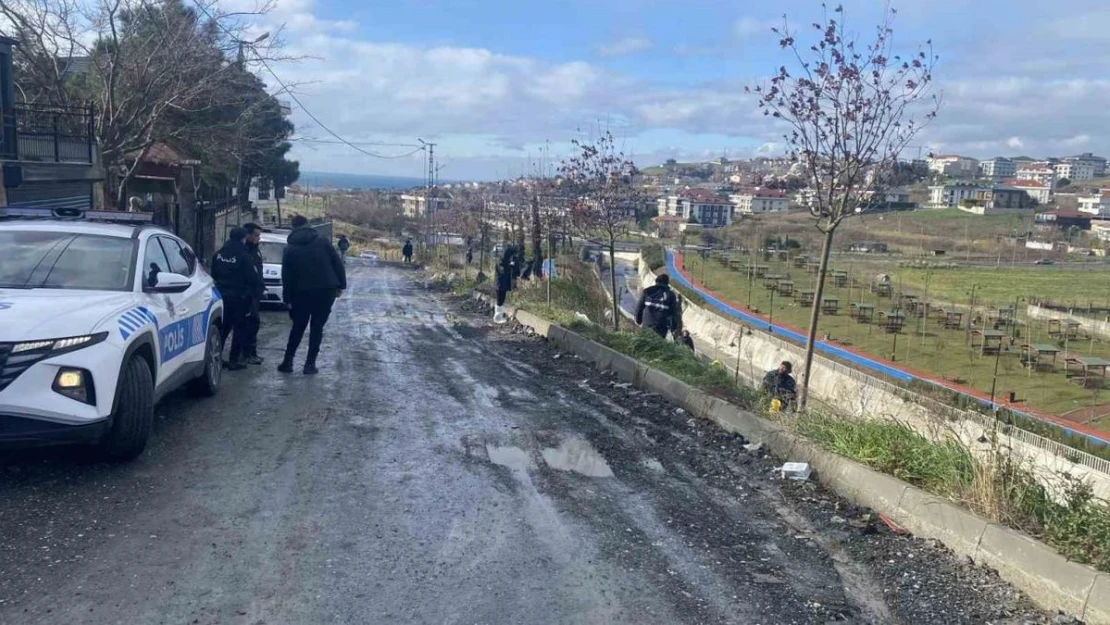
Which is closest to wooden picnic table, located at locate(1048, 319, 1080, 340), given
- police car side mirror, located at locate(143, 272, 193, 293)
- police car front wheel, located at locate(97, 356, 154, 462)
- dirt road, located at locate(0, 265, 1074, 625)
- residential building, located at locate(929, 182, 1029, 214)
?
dirt road, located at locate(0, 265, 1074, 625)

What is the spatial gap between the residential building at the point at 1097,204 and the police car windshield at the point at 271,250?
106906 millimetres

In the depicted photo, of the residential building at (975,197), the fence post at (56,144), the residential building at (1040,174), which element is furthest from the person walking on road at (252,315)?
the residential building at (1040,174)

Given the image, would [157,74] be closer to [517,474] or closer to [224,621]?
[517,474]

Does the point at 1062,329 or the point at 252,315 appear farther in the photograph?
the point at 1062,329

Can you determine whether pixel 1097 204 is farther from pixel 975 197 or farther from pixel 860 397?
pixel 860 397

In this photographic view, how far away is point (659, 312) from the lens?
1327 centimetres

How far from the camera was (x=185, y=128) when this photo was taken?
744 inches

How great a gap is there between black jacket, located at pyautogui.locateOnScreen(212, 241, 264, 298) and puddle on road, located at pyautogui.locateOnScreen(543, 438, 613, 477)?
14.9 feet

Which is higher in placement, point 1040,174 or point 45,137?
point 1040,174

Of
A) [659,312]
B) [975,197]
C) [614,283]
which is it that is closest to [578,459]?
[659,312]

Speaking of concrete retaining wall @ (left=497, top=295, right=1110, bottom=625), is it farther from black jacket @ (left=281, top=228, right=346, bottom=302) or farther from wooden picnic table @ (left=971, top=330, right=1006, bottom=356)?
wooden picnic table @ (left=971, top=330, right=1006, bottom=356)

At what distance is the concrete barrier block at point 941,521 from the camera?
4.61 meters

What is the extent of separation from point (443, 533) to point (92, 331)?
246 cm

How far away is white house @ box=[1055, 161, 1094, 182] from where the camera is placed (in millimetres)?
185125
